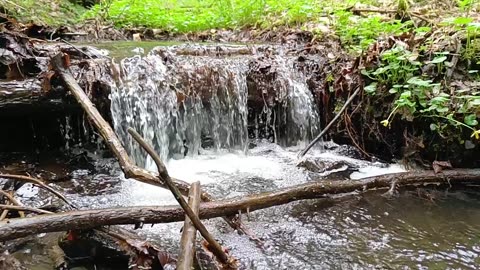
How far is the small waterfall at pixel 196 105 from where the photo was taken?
404 centimetres

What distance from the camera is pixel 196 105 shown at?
433 centimetres

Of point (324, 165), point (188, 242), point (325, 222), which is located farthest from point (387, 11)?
point (188, 242)

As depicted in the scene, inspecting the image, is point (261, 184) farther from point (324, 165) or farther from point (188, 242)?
point (188, 242)

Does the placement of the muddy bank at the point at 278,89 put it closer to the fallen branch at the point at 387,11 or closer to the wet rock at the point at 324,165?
the wet rock at the point at 324,165

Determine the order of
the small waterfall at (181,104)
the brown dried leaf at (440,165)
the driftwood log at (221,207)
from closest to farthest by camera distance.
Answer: the driftwood log at (221,207) → the brown dried leaf at (440,165) → the small waterfall at (181,104)

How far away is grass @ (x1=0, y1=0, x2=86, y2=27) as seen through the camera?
19.8 feet

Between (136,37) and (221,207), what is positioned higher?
(136,37)

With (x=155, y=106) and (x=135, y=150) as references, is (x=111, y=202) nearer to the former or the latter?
(x=135, y=150)

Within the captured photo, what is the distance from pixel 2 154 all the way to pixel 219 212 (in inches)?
106

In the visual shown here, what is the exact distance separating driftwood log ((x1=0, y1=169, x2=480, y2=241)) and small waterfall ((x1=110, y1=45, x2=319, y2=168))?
1431 millimetres

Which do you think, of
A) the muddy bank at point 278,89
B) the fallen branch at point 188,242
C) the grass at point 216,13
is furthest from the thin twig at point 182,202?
the grass at point 216,13

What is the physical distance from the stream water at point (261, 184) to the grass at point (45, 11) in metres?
3.01

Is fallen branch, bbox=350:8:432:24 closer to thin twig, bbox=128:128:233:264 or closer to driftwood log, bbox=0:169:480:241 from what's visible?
driftwood log, bbox=0:169:480:241

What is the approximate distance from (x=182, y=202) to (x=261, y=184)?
1770 millimetres
